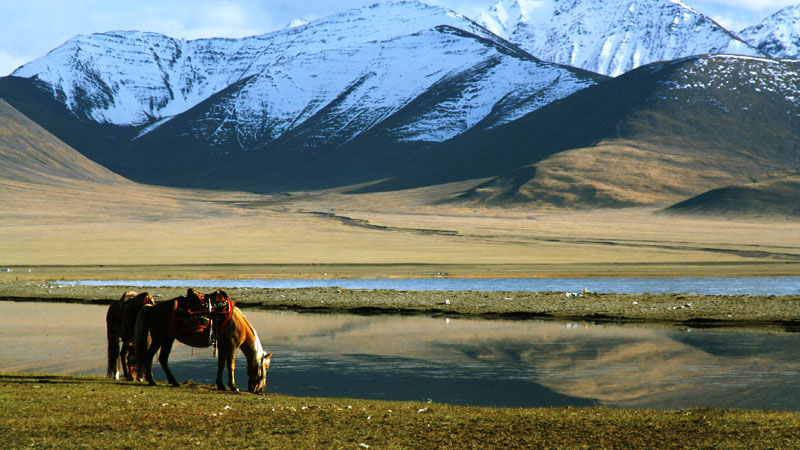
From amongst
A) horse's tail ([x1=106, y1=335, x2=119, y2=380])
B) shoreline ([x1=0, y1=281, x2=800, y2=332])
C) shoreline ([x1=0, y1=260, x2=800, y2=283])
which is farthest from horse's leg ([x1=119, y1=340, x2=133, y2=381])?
shoreline ([x1=0, y1=260, x2=800, y2=283])

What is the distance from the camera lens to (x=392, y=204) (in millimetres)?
199875

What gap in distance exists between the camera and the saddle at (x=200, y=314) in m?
17.6

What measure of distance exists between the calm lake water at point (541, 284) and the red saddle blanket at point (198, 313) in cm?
2835

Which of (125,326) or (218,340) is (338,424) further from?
(125,326)

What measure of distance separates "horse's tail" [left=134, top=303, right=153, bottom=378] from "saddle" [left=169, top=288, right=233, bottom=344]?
72 cm

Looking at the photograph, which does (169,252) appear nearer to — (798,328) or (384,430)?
(798,328)

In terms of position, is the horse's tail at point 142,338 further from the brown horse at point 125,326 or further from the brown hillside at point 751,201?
the brown hillside at point 751,201

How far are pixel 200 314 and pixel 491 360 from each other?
376 inches

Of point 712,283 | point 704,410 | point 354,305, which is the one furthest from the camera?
point 712,283

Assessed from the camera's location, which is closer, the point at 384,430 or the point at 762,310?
the point at 384,430

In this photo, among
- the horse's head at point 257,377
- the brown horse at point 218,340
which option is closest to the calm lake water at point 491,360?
the horse's head at point 257,377

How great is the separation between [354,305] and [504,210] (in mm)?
150632

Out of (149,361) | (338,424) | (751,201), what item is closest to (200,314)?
(149,361)

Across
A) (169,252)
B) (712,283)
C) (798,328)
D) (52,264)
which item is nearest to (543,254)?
(712,283)
